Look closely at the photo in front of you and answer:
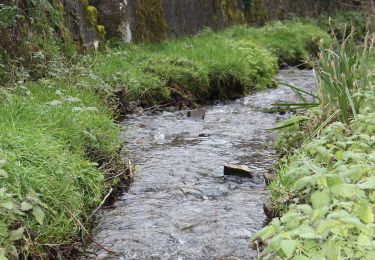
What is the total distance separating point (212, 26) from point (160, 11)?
2.95 meters

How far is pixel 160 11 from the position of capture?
1068 cm

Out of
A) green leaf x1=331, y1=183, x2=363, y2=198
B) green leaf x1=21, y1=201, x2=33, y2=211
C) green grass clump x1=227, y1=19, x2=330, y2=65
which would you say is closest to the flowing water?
green leaf x1=21, y1=201, x2=33, y2=211

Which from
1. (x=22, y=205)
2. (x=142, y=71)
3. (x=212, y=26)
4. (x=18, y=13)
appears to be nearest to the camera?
(x=22, y=205)

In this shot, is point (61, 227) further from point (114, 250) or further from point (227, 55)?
→ point (227, 55)

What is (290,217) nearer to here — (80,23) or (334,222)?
(334,222)

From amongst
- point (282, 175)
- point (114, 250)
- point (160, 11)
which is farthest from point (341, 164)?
point (160, 11)

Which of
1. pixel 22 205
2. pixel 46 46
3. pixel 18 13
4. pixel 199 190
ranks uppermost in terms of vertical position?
pixel 18 13

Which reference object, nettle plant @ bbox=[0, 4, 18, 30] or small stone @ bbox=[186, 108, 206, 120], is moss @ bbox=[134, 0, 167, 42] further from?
nettle plant @ bbox=[0, 4, 18, 30]

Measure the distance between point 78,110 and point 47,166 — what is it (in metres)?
1.35

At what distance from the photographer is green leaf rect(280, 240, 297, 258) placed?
6.66ft

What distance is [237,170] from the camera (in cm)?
468

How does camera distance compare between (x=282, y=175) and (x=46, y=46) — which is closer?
(x=282, y=175)

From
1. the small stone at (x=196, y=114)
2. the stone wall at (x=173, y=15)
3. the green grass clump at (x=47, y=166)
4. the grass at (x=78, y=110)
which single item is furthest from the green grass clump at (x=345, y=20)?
the green grass clump at (x=47, y=166)

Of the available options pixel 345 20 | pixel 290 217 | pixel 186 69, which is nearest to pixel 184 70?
pixel 186 69
